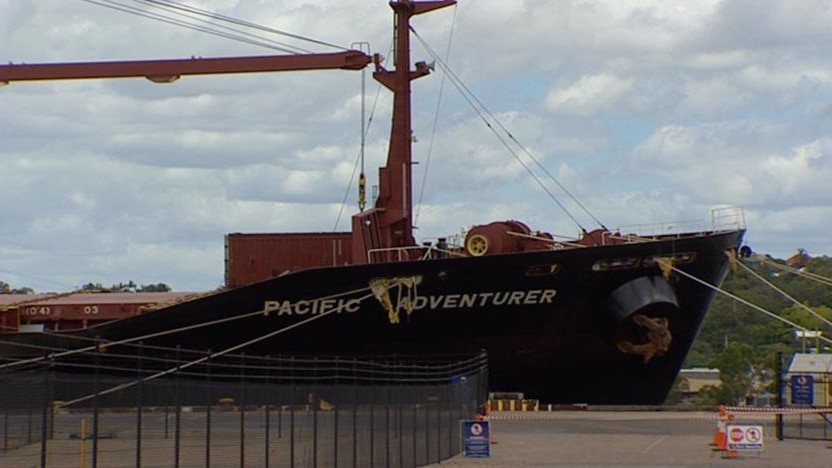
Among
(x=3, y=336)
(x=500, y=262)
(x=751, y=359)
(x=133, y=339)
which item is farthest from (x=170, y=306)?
(x=751, y=359)

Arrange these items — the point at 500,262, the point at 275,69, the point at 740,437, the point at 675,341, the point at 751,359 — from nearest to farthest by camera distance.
A: 1. the point at 740,437
2. the point at 500,262
3. the point at 675,341
4. the point at 275,69
5. the point at 751,359

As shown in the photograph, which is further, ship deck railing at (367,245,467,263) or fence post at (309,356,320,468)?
ship deck railing at (367,245,467,263)

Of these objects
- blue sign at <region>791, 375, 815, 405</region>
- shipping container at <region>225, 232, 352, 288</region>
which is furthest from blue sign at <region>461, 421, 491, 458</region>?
shipping container at <region>225, 232, 352, 288</region>

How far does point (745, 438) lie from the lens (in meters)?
28.6

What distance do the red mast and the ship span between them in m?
0.73

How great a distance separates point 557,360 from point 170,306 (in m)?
10.3

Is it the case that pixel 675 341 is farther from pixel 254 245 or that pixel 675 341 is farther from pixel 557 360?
pixel 254 245

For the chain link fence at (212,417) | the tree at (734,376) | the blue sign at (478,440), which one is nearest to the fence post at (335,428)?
the chain link fence at (212,417)

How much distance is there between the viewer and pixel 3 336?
38938 mm

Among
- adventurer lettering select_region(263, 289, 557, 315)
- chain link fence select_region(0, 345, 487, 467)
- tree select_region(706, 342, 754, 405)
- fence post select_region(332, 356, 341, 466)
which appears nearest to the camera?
chain link fence select_region(0, 345, 487, 467)

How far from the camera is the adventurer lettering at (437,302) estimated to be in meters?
38.4

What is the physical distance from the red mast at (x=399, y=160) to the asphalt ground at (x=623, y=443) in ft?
19.7

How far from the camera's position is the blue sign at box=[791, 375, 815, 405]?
34.4m

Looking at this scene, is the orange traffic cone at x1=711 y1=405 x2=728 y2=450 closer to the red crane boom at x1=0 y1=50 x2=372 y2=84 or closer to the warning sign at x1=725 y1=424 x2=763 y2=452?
the warning sign at x1=725 y1=424 x2=763 y2=452
